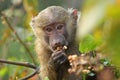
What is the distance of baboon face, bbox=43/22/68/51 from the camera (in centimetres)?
310

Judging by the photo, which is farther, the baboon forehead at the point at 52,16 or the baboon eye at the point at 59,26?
the baboon forehead at the point at 52,16

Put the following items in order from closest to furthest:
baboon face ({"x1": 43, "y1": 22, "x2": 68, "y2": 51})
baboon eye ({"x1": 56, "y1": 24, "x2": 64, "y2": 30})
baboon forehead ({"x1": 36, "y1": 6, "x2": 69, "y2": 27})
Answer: baboon face ({"x1": 43, "y1": 22, "x2": 68, "y2": 51})
baboon eye ({"x1": 56, "y1": 24, "x2": 64, "y2": 30})
baboon forehead ({"x1": 36, "y1": 6, "x2": 69, "y2": 27})

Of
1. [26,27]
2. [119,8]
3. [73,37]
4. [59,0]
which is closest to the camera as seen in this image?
[119,8]

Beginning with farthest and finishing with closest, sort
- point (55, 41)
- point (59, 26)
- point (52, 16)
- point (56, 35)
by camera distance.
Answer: point (52, 16)
point (59, 26)
point (56, 35)
point (55, 41)

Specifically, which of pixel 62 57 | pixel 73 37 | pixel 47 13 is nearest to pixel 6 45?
pixel 47 13

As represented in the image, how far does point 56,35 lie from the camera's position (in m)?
3.42

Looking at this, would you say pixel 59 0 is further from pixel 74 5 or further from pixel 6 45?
pixel 6 45

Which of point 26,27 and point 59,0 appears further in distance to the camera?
point 26,27

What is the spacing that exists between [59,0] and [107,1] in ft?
14.4

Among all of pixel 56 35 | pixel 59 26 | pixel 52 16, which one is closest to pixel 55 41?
pixel 56 35

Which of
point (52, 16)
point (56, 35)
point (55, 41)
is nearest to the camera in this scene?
point (55, 41)

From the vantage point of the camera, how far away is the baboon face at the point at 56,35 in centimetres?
310

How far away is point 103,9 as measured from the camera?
17.3 inches

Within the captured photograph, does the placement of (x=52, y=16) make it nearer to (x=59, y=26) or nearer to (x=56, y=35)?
(x=59, y=26)
